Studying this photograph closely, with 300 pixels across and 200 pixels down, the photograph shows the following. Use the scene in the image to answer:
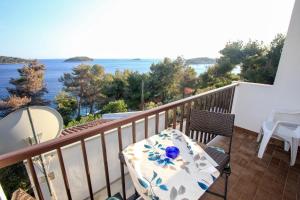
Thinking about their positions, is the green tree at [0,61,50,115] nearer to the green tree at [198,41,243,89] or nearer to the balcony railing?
the green tree at [198,41,243,89]

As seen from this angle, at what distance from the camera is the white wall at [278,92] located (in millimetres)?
2541

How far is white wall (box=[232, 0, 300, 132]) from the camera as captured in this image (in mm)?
2541

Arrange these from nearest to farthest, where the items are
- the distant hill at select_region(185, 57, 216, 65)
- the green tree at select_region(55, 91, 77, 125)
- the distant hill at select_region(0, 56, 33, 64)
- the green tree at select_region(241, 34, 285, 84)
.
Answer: the green tree at select_region(241, 34, 285, 84) → the distant hill at select_region(0, 56, 33, 64) → the distant hill at select_region(185, 57, 216, 65) → the green tree at select_region(55, 91, 77, 125)

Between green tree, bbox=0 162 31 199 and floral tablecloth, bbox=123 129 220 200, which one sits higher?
floral tablecloth, bbox=123 129 220 200

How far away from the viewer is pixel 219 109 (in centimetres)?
282

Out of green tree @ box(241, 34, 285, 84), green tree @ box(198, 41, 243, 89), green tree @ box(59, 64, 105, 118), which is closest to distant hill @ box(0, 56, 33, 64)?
green tree @ box(59, 64, 105, 118)

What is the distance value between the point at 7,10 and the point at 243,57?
75.7 ft

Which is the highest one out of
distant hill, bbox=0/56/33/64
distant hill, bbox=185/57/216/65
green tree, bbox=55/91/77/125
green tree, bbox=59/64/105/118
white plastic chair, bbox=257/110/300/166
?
distant hill, bbox=0/56/33/64

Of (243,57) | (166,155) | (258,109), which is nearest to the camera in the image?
(166,155)

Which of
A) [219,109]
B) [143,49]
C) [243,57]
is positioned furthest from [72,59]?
[219,109]

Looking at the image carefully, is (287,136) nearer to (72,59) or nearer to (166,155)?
(166,155)

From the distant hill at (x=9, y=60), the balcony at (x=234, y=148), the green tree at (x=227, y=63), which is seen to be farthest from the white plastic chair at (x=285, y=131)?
the distant hill at (x=9, y=60)

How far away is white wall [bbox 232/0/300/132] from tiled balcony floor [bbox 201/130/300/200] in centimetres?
64

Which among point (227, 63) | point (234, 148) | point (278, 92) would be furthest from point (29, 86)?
point (278, 92)
